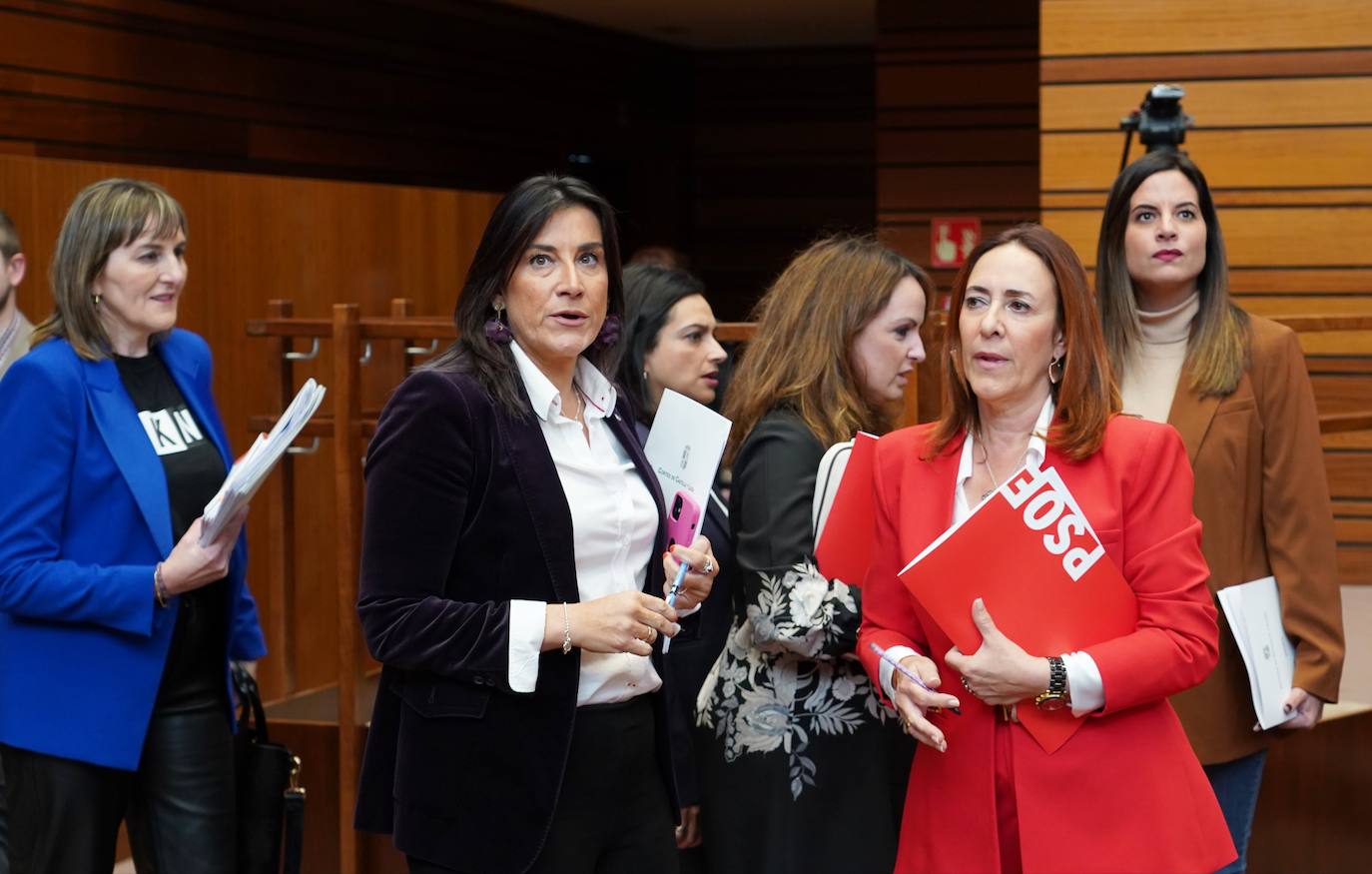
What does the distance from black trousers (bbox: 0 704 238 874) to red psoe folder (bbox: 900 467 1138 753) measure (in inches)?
59.5

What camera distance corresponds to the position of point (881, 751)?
7.88ft

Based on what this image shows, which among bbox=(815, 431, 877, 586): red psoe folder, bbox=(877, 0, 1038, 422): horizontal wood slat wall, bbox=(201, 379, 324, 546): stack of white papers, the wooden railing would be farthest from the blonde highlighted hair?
bbox=(877, 0, 1038, 422): horizontal wood slat wall

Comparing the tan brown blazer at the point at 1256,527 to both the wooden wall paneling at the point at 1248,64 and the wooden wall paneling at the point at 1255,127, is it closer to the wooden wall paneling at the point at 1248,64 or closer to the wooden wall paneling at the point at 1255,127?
the wooden wall paneling at the point at 1255,127

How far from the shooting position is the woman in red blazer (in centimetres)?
185

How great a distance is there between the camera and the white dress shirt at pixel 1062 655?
183 cm

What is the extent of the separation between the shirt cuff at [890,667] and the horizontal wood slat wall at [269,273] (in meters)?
3.26

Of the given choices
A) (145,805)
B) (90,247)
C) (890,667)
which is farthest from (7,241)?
(890,667)

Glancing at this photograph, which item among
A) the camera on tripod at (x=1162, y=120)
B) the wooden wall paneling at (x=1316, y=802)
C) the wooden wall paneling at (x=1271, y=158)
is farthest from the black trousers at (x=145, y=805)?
the wooden wall paneling at (x=1271, y=158)

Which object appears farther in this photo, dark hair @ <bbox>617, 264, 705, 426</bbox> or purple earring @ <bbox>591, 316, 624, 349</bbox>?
dark hair @ <bbox>617, 264, 705, 426</bbox>

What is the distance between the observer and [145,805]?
274cm


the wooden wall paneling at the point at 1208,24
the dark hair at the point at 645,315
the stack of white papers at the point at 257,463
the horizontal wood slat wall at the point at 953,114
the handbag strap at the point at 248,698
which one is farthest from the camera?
the horizontal wood slat wall at the point at 953,114

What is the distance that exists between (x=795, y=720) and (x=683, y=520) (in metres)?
0.48

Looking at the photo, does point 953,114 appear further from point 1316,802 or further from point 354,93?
point 1316,802

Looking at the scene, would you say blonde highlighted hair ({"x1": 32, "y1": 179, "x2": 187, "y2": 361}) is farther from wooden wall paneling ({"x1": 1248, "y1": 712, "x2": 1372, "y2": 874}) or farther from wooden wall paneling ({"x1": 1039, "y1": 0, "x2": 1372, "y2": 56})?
wooden wall paneling ({"x1": 1039, "y1": 0, "x2": 1372, "y2": 56})
